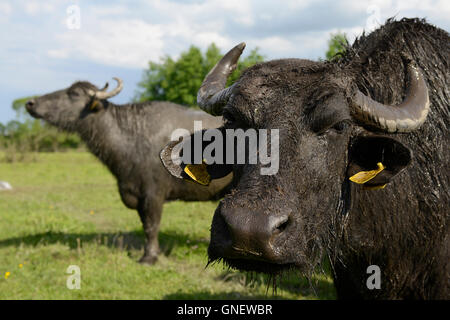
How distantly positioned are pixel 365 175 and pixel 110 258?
19.9ft

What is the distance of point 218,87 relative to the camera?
324cm

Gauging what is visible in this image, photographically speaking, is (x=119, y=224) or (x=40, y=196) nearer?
(x=119, y=224)

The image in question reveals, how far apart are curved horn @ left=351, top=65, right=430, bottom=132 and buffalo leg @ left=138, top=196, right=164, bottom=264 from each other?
19.9 ft

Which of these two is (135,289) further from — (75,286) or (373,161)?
(373,161)

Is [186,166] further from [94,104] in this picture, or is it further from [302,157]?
[94,104]

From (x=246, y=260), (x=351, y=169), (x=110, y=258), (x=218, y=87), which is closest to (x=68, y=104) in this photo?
(x=110, y=258)

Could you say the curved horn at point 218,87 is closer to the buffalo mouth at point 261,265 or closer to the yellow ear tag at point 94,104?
the buffalo mouth at point 261,265

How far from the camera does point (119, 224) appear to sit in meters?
10.8

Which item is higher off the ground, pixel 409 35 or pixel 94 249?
pixel 409 35

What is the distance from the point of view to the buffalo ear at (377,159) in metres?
2.53

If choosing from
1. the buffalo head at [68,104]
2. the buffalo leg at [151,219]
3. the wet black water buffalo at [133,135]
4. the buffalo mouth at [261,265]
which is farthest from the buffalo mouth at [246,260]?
the buffalo head at [68,104]

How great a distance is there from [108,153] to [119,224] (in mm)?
3079

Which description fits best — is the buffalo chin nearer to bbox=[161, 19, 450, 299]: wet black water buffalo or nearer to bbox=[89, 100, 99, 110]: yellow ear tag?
bbox=[161, 19, 450, 299]: wet black water buffalo
